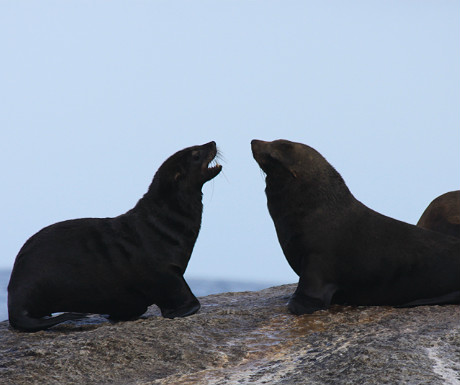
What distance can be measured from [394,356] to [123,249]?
3.31m

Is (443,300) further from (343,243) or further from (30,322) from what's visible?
(30,322)

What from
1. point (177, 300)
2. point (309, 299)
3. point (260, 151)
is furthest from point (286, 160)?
point (177, 300)

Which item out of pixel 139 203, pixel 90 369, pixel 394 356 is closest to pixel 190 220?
pixel 139 203

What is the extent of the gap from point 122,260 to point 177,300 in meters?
0.69

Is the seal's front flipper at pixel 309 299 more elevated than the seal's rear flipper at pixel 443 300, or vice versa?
the seal's front flipper at pixel 309 299

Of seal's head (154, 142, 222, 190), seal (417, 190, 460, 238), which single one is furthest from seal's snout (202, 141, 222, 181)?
seal (417, 190, 460, 238)

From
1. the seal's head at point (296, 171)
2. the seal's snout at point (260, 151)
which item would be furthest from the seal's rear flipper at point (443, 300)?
the seal's snout at point (260, 151)

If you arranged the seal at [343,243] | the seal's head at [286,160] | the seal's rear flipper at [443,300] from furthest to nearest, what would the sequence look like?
the seal's head at [286,160] → the seal's rear flipper at [443,300] → the seal at [343,243]

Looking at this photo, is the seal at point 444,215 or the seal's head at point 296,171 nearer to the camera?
the seal's head at point 296,171

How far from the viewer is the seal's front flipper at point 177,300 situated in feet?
24.5

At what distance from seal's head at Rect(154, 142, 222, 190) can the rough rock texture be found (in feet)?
4.69

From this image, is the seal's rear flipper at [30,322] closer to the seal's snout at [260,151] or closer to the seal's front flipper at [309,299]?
the seal's front flipper at [309,299]

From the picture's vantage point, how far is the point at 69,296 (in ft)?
24.3

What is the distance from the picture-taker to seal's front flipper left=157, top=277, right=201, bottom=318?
747 centimetres
